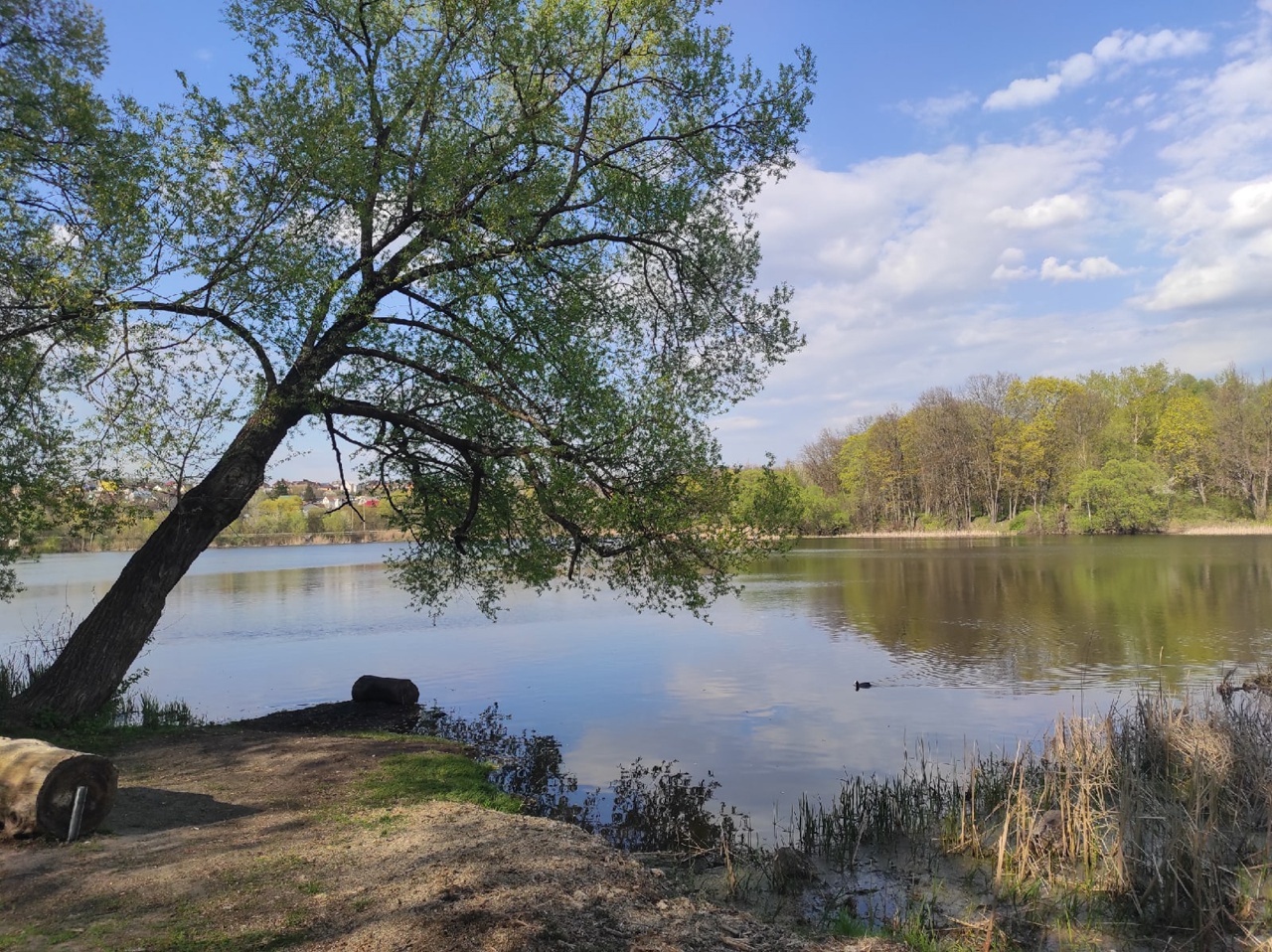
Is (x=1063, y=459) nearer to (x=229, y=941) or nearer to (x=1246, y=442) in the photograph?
(x=1246, y=442)

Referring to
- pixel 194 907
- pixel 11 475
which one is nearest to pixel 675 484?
pixel 194 907

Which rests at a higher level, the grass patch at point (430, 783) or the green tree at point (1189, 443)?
the green tree at point (1189, 443)

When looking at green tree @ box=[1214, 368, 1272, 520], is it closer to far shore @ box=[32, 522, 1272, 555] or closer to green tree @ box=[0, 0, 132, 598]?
far shore @ box=[32, 522, 1272, 555]

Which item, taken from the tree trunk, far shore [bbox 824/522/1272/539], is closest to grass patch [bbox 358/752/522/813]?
the tree trunk

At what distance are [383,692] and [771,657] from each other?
10080mm

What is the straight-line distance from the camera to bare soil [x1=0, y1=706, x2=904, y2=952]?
189 inches

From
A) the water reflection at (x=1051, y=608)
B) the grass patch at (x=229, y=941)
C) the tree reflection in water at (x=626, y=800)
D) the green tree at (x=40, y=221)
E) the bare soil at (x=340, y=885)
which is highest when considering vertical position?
the green tree at (x=40, y=221)

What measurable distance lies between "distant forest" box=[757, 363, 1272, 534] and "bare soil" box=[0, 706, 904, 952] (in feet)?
227

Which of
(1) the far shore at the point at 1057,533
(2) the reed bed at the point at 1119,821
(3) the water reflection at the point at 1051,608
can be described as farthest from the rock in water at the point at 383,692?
(1) the far shore at the point at 1057,533

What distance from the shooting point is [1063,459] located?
76.2m

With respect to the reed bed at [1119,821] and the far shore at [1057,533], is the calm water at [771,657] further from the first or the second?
the far shore at [1057,533]

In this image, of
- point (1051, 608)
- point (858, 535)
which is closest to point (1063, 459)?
point (858, 535)

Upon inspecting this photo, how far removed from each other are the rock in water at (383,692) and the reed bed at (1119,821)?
935cm

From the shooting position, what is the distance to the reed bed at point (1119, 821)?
6.44 m
